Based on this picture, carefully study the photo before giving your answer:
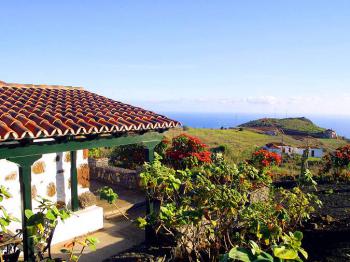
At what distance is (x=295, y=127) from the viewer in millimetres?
68812

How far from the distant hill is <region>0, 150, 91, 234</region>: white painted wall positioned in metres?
48.1

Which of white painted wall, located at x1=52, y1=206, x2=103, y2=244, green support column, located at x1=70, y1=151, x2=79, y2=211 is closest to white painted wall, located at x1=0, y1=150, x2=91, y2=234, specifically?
green support column, located at x1=70, y1=151, x2=79, y2=211

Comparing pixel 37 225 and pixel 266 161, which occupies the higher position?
pixel 37 225

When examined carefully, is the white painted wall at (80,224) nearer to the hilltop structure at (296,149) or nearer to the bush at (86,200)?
the bush at (86,200)

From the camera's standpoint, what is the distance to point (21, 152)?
19.4ft

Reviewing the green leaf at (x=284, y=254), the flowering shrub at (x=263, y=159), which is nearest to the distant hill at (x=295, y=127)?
the flowering shrub at (x=263, y=159)

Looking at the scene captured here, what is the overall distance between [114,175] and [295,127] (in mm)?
60481

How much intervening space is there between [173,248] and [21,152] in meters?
3.33

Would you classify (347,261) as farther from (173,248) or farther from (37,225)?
(37,225)

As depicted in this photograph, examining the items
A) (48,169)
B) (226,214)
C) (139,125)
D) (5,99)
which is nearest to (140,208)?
(48,169)

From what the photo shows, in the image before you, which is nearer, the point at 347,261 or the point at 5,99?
the point at 347,261

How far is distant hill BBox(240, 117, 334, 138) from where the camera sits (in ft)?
197

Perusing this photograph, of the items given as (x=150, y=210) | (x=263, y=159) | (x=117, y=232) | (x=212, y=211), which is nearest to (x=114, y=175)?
(x=117, y=232)

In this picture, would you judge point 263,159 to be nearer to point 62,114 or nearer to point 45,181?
point 45,181
